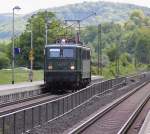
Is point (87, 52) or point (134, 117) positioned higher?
point (87, 52)

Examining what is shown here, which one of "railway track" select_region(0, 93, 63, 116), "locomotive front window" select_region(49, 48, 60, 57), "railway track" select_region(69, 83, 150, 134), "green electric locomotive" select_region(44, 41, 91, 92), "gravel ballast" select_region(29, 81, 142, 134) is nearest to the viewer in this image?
"gravel ballast" select_region(29, 81, 142, 134)

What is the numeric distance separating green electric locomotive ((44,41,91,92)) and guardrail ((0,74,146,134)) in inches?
408

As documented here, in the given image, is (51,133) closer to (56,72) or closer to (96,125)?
(96,125)

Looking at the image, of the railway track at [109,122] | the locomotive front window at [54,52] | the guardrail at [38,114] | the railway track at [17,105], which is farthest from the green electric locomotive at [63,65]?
the railway track at [109,122]

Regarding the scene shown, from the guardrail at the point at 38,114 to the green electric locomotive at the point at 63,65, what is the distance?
10351 millimetres

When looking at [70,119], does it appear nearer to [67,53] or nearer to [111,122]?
[111,122]

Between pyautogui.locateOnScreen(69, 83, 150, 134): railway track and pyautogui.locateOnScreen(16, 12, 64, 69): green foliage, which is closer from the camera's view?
pyautogui.locateOnScreen(69, 83, 150, 134): railway track

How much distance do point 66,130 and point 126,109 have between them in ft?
46.4

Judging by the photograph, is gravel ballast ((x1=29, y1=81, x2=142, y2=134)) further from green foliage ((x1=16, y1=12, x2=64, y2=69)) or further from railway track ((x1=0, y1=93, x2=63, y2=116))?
green foliage ((x1=16, y1=12, x2=64, y2=69))

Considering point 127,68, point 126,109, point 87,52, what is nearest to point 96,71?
point 127,68

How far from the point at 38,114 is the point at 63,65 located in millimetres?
28956

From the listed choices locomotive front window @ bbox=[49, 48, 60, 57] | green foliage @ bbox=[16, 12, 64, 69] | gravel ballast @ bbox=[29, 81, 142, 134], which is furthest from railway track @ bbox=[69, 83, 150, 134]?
green foliage @ bbox=[16, 12, 64, 69]

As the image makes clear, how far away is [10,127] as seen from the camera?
1914cm

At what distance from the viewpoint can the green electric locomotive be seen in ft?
171
